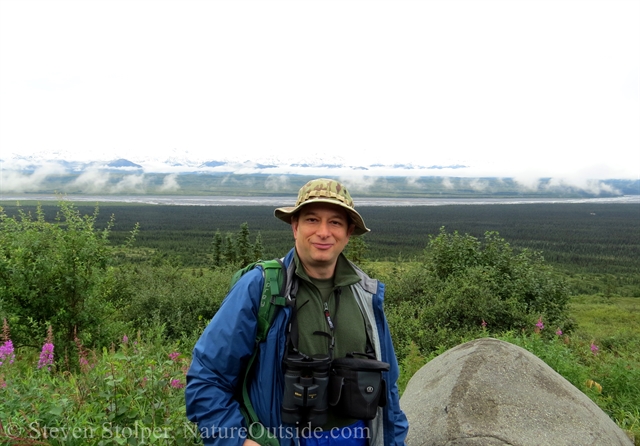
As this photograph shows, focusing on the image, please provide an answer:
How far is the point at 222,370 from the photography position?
6.97 ft

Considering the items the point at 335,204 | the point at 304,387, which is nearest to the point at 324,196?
the point at 335,204

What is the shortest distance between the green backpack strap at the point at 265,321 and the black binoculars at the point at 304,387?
0.47ft

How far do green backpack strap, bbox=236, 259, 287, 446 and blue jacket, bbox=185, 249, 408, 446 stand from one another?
27mm

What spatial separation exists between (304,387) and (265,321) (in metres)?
0.37

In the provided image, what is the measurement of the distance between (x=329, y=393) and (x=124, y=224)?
97.7 metres

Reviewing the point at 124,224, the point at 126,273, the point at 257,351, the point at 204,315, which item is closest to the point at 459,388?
the point at 257,351

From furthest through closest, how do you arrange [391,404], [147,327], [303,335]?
[147,327], [391,404], [303,335]

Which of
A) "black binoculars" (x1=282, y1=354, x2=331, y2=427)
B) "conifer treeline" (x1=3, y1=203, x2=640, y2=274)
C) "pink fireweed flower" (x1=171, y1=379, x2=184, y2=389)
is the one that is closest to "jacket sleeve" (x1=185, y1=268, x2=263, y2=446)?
"black binoculars" (x1=282, y1=354, x2=331, y2=427)

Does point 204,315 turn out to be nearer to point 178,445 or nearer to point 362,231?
point 178,445

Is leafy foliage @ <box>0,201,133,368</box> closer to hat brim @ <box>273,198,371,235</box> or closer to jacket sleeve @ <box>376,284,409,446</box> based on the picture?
hat brim @ <box>273,198,371,235</box>

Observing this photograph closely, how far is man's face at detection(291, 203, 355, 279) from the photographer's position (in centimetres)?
232

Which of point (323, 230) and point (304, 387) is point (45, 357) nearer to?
point (304, 387)

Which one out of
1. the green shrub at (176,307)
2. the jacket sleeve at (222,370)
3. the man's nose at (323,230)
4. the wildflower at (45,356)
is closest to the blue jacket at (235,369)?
the jacket sleeve at (222,370)

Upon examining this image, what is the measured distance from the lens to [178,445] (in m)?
2.96
